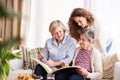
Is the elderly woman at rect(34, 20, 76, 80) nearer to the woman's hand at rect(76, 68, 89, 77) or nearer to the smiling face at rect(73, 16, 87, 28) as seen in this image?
the smiling face at rect(73, 16, 87, 28)

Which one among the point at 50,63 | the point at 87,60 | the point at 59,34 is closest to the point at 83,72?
the point at 87,60

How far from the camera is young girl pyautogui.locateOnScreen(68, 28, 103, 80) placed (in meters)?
2.23

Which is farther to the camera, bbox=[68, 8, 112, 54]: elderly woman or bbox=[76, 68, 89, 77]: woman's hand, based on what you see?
bbox=[68, 8, 112, 54]: elderly woman

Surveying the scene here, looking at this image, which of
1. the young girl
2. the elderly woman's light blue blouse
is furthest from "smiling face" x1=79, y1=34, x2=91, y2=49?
the elderly woman's light blue blouse

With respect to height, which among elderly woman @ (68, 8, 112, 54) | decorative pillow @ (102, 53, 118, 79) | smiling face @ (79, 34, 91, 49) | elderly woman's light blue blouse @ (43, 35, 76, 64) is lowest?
decorative pillow @ (102, 53, 118, 79)

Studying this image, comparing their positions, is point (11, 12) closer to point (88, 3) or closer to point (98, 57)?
point (98, 57)

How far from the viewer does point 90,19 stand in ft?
8.69

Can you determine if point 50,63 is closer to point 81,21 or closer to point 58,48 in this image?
point 58,48

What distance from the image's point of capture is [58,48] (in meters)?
2.67

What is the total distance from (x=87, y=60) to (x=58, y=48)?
417 millimetres

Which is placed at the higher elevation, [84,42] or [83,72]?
[84,42]

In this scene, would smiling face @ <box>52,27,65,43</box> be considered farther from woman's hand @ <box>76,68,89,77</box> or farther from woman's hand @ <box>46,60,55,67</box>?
woman's hand @ <box>76,68,89,77</box>

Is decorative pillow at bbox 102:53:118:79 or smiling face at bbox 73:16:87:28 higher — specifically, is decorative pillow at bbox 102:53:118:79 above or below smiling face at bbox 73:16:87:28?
below

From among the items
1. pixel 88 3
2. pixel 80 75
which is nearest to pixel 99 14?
pixel 88 3
